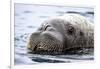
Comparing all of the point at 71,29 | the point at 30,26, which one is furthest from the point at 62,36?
the point at 30,26

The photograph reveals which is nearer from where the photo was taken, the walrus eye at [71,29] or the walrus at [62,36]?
the walrus at [62,36]

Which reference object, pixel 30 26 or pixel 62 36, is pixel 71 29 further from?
pixel 30 26

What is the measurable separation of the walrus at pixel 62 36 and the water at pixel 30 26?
5 cm

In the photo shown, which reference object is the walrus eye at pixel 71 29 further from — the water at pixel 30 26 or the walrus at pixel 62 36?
the water at pixel 30 26

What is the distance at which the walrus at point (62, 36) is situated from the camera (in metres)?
2.23

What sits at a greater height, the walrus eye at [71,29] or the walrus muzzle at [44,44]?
the walrus eye at [71,29]

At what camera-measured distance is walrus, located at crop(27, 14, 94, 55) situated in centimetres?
223

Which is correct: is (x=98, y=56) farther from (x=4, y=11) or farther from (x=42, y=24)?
(x=4, y=11)

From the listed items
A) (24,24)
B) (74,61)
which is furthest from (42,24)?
(74,61)

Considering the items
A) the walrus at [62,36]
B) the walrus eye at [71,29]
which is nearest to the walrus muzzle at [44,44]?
the walrus at [62,36]

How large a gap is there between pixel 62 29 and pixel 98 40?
0.50m

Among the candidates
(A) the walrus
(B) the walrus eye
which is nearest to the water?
(A) the walrus

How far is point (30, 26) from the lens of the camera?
2.21 meters

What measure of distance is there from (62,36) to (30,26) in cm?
39
